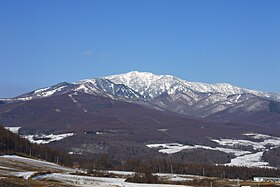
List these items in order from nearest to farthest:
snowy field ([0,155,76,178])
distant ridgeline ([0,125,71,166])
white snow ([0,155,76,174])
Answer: snowy field ([0,155,76,178]) < white snow ([0,155,76,174]) < distant ridgeline ([0,125,71,166])

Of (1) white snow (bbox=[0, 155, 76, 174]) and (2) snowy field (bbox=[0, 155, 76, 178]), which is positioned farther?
(1) white snow (bbox=[0, 155, 76, 174])

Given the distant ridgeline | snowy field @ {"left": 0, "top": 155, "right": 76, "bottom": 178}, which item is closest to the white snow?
snowy field @ {"left": 0, "top": 155, "right": 76, "bottom": 178}

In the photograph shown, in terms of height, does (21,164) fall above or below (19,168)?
above

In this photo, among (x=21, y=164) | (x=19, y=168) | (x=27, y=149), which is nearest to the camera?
(x=19, y=168)

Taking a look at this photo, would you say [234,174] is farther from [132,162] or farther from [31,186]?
[31,186]

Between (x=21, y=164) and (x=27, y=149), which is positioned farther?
(x=27, y=149)

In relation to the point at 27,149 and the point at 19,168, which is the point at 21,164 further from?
the point at 27,149

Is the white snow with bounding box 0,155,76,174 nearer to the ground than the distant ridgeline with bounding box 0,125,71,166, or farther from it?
nearer to the ground

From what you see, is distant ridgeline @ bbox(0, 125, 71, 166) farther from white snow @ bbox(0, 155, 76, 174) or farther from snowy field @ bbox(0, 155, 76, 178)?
snowy field @ bbox(0, 155, 76, 178)

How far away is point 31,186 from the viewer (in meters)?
63.2

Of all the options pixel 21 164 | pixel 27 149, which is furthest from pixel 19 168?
pixel 27 149

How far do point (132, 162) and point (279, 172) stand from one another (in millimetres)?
43507

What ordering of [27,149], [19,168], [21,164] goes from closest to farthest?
[19,168]
[21,164]
[27,149]

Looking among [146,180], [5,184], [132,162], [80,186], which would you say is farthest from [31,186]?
[132,162]
